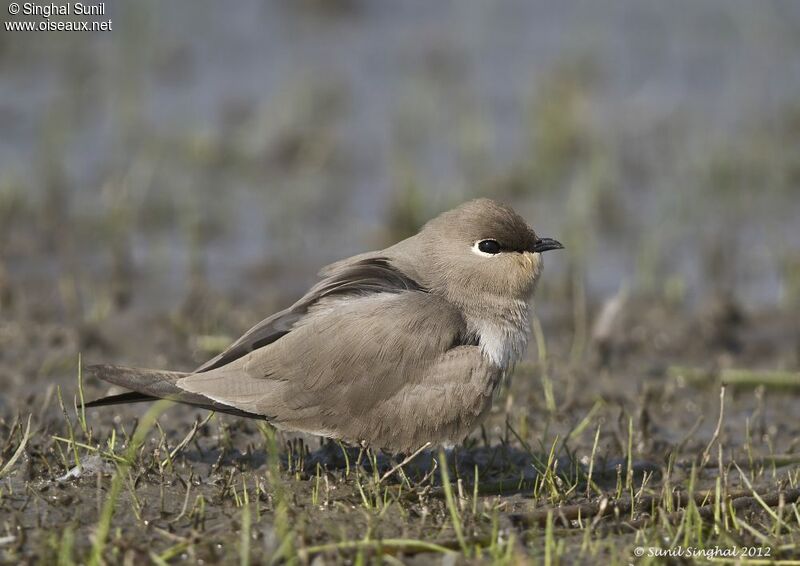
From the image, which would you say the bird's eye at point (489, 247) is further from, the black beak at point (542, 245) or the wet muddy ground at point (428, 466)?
the wet muddy ground at point (428, 466)

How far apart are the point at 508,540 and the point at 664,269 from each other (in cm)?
474

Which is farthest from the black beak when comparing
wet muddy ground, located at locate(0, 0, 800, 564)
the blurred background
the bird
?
the blurred background

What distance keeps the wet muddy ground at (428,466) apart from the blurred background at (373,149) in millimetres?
362

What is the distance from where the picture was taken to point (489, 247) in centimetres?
573

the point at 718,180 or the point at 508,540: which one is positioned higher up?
the point at 718,180

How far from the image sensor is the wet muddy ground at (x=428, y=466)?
457cm

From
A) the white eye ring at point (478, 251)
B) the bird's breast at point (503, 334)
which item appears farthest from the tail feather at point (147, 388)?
A: the white eye ring at point (478, 251)

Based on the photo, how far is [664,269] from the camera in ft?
29.4

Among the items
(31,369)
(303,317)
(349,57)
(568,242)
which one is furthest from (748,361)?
(349,57)

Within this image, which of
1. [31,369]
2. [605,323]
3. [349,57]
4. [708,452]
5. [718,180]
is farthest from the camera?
[349,57]

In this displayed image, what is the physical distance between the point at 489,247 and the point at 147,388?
1.65 meters

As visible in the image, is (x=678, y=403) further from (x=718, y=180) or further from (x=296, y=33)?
(x=296, y=33)

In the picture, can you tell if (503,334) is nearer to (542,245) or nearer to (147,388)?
(542,245)

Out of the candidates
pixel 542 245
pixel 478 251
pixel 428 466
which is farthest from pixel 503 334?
pixel 428 466
